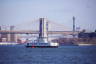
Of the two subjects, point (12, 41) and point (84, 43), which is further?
point (12, 41)

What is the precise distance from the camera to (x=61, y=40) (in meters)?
91.7

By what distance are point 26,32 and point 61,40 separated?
24.2 meters

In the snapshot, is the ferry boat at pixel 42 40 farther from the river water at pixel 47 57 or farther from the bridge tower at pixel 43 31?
the river water at pixel 47 57

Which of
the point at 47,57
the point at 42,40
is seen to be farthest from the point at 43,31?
A: the point at 47,57

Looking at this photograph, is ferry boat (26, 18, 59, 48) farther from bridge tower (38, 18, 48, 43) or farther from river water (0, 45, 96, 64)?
river water (0, 45, 96, 64)

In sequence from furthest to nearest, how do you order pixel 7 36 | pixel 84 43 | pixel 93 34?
1. pixel 7 36
2. pixel 84 43
3. pixel 93 34

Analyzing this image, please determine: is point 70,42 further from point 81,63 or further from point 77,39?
point 81,63

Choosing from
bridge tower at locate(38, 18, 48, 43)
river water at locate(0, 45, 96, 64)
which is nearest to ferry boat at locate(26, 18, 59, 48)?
bridge tower at locate(38, 18, 48, 43)

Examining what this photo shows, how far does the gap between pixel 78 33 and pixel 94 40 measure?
13.8 metres

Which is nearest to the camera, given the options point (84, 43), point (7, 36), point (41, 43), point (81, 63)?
point (81, 63)

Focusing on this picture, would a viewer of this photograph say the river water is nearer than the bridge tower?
Yes

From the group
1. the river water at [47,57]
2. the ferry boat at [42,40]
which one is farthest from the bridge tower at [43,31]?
the river water at [47,57]

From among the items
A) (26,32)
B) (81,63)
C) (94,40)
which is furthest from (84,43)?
(81,63)

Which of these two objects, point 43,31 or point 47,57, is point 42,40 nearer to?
point 43,31
